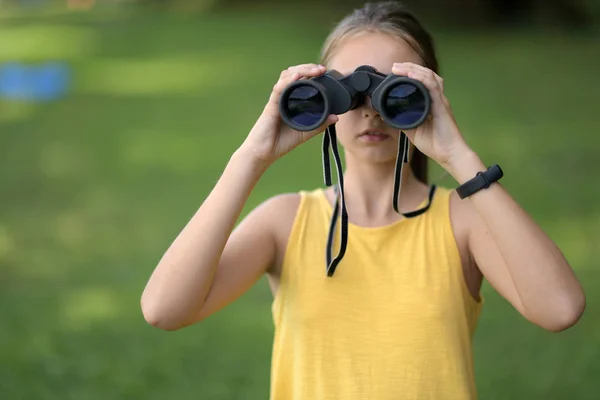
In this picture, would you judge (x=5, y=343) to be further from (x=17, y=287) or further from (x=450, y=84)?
(x=450, y=84)

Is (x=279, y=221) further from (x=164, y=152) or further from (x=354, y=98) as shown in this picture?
(x=164, y=152)

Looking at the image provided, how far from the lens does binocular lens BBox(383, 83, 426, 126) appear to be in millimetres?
2072

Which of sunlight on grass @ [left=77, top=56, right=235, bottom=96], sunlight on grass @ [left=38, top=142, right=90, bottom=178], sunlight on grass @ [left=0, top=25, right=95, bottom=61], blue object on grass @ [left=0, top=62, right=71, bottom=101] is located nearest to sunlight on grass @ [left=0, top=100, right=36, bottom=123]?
blue object on grass @ [left=0, top=62, right=71, bottom=101]

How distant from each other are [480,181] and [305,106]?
1.34 ft

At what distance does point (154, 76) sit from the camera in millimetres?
10438

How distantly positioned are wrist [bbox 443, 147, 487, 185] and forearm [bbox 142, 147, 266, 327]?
446mm

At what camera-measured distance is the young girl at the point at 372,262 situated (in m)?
2.09

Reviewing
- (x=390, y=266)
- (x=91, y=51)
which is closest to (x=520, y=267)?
(x=390, y=266)

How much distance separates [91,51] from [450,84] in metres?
4.70

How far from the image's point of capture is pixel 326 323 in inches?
86.3

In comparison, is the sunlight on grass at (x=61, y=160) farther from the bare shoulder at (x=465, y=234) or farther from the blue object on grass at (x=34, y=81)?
the bare shoulder at (x=465, y=234)

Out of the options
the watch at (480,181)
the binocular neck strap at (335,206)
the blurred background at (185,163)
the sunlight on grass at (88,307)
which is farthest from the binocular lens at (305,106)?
the sunlight on grass at (88,307)

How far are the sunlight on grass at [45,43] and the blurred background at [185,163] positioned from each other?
1.8 inches

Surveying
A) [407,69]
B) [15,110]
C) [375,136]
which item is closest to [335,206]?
[375,136]
